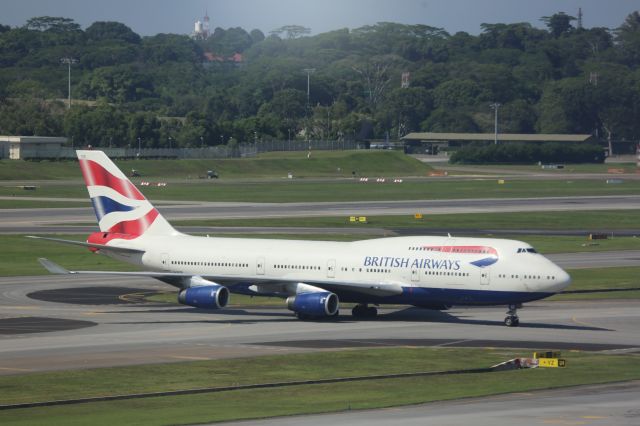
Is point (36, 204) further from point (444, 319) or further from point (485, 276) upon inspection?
point (485, 276)

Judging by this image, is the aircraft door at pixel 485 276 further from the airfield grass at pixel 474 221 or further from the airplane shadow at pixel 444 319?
the airfield grass at pixel 474 221

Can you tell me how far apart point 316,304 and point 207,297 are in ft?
19.2

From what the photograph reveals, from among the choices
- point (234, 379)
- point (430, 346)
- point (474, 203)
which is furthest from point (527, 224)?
point (234, 379)

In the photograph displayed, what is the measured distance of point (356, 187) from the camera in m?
198

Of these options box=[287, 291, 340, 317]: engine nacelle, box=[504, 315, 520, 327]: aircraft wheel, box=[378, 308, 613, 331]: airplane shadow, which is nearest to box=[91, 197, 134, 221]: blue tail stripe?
box=[287, 291, 340, 317]: engine nacelle

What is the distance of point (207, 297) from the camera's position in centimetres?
6544

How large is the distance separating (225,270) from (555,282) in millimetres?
18396

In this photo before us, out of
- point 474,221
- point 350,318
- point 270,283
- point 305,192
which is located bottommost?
point 350,318

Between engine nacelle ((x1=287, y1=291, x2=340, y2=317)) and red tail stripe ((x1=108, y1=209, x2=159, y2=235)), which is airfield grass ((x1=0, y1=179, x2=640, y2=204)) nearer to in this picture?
red tail stripe ((x1=108, y1=209, x2=159, y2=235))

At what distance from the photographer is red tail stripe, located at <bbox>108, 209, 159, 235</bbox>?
7156cm

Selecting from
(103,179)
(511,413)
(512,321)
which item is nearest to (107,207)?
(103,179)

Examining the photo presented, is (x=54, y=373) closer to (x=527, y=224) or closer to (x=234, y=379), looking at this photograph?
(x=234, y=379)

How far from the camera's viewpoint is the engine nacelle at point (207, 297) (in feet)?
214

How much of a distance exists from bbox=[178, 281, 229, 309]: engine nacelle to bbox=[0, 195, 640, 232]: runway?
55.2m
